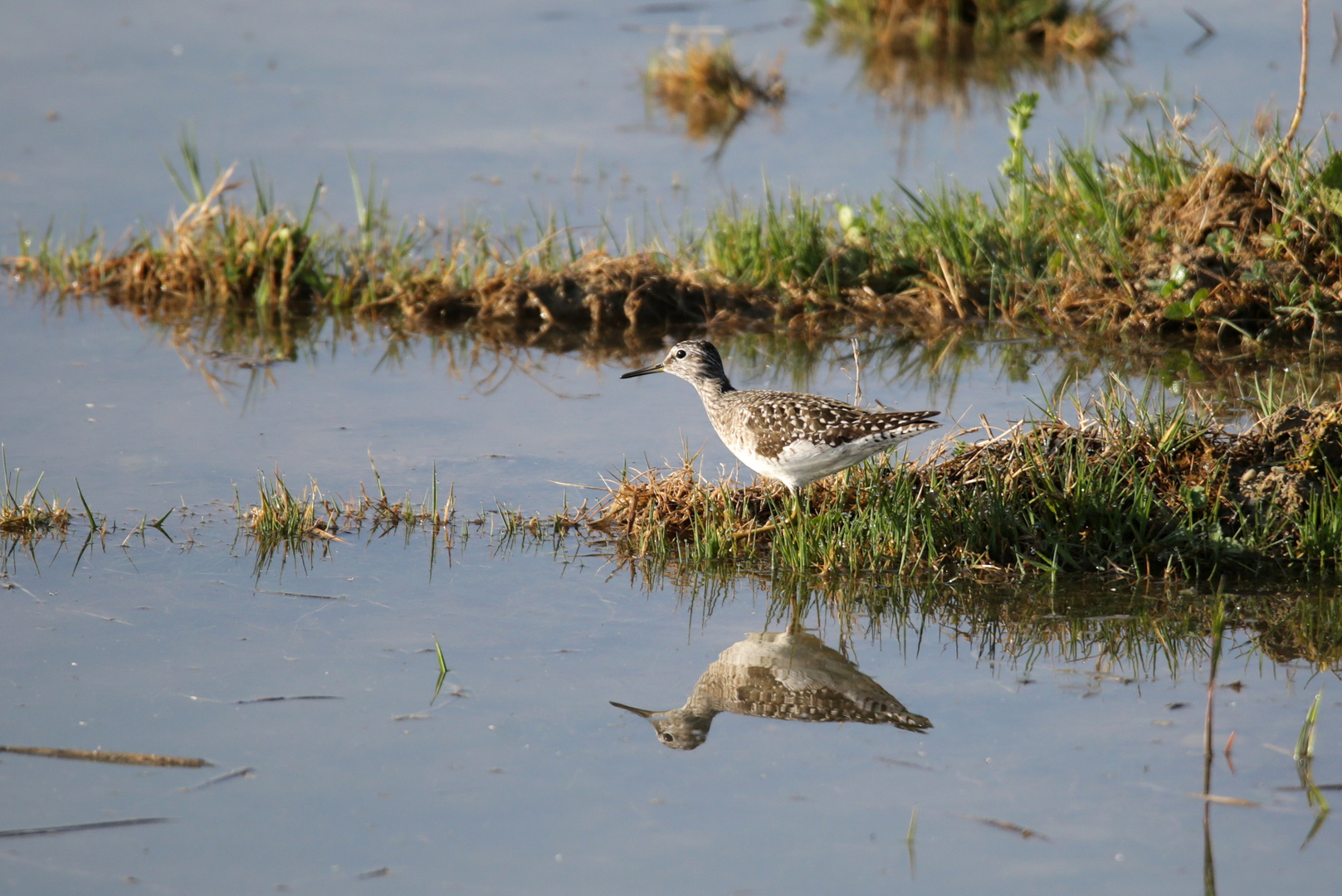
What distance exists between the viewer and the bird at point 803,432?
21.8 ft

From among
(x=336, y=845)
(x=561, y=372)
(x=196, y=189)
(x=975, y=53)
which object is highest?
(x=975, y=53)

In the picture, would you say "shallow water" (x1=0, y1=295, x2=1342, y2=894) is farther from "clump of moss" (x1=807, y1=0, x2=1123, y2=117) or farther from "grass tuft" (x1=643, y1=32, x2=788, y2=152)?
"clump of moss" (x1=807, y1=0, x2=1123, y2=117)

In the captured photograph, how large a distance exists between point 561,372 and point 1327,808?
5.88 metres

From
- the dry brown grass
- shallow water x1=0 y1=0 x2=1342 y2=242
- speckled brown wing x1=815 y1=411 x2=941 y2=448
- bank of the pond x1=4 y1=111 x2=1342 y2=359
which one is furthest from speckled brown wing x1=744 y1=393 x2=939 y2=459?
the dry brown grass

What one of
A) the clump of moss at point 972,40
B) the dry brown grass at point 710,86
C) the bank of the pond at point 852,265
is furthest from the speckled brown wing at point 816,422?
the clump of moss at point 972,40

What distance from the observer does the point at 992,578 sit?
21.9 feet

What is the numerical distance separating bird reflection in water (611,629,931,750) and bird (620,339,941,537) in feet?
2.99

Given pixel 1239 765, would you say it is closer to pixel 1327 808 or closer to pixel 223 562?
pixel 1327 808

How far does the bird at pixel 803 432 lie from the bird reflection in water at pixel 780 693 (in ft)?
2.99

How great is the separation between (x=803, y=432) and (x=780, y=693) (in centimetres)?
143

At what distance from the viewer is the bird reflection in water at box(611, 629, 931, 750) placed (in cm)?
550

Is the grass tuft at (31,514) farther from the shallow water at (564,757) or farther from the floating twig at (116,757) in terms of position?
the floating twig at (116,757)

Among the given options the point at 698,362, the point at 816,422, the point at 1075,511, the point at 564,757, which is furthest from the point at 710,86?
the point at 564,757

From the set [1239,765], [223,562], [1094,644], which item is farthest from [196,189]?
[1239,765]
